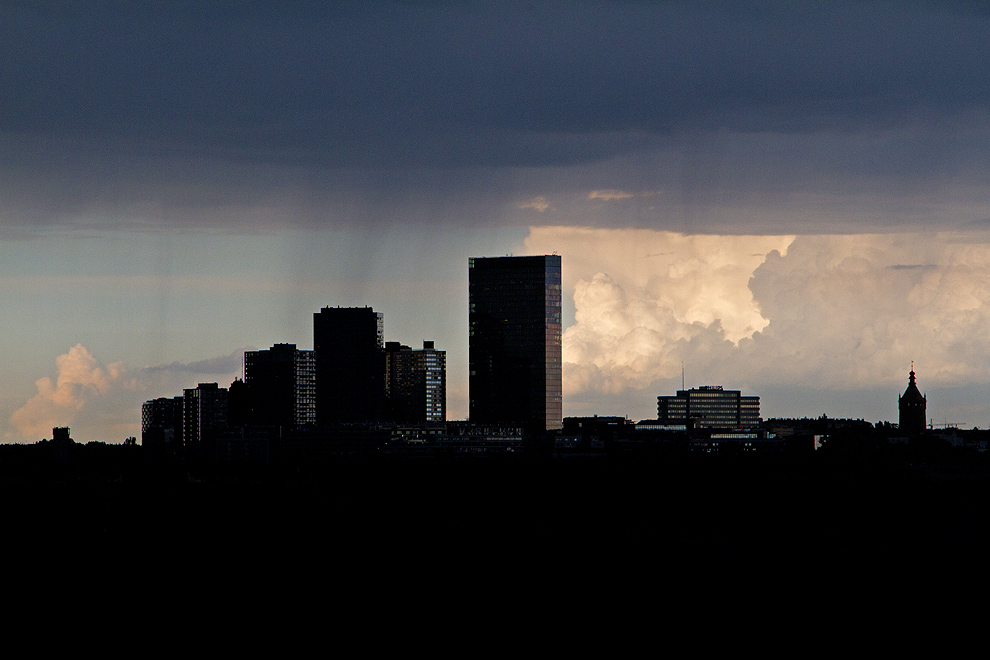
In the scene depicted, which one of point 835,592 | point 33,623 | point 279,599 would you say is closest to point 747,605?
point 835,592

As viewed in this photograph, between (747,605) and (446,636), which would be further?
(747,605)

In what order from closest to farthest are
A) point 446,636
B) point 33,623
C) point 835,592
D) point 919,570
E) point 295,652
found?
point 295,652 < point 446,636 < point 33,623 < point 835,592 < point 919,570

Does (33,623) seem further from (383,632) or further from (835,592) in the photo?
(835,592)

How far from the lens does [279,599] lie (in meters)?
161

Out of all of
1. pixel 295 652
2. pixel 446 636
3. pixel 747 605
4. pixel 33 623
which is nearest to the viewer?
pixel 295 652

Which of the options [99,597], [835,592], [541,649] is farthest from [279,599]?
[835,592]

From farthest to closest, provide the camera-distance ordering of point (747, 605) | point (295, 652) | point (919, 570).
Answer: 1. point (919, 570)
2. point (747, 605)
3. point (295, 652)

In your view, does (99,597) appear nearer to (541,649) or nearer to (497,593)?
(497,593)

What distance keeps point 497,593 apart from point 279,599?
22.0 meters

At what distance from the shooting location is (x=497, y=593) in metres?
168

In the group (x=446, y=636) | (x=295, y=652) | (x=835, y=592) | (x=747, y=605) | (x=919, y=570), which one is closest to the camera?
(x=295, y=652)

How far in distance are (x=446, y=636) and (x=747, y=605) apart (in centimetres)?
3909

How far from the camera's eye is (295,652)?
12438 cm

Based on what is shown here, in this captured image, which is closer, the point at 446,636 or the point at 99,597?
the point at 446,636
